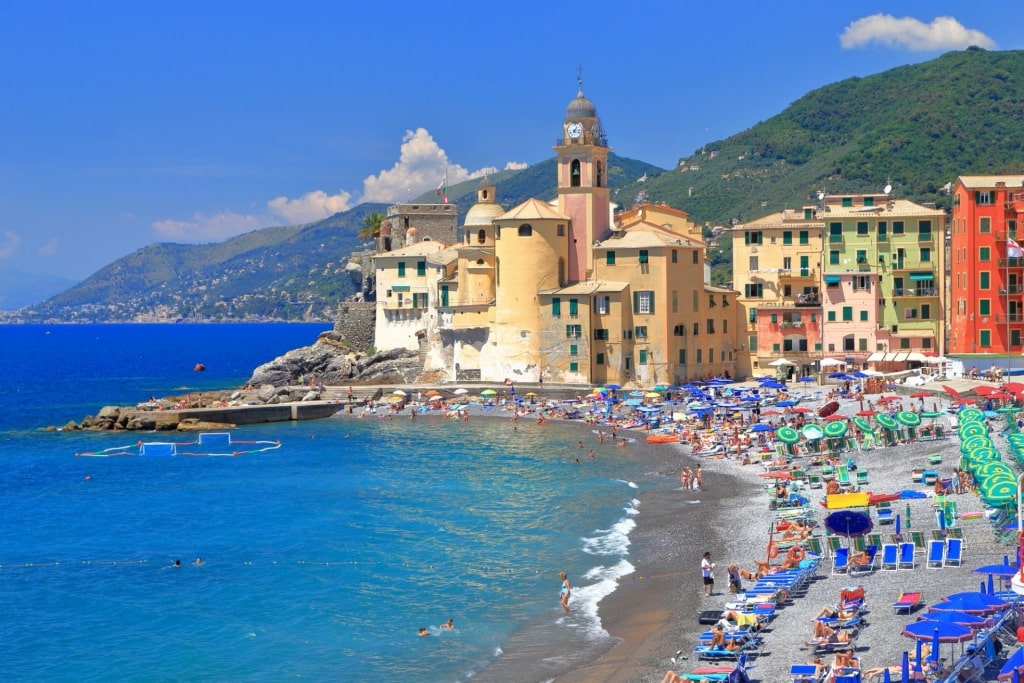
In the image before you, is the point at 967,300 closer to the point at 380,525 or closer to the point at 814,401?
the point at 814,401

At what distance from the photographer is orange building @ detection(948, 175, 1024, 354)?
65.4 meters

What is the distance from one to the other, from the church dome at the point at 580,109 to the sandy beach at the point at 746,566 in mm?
34415

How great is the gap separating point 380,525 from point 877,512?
16333 mm

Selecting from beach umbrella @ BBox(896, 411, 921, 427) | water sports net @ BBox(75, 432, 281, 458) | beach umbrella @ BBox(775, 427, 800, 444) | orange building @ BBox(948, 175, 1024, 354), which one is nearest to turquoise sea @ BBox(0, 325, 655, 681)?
water sports net @ BBox(75, 432, 281, 458)

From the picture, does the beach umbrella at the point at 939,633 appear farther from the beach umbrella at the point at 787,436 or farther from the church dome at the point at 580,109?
the church dome at the point at 580,109

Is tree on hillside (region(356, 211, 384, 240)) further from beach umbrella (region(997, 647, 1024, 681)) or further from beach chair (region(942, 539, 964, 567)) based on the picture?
beach umbrella (region(997, 647, 1024, 681))

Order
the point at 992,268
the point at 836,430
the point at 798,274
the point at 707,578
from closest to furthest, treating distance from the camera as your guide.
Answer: the point at 707,578 → the point at 836,430 → the point at 992,268 → the point at 798,274

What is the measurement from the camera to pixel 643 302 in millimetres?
73125

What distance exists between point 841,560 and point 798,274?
46549mm

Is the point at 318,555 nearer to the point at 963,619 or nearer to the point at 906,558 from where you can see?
the point at 906,558

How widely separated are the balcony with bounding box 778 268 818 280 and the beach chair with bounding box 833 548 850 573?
150 ft

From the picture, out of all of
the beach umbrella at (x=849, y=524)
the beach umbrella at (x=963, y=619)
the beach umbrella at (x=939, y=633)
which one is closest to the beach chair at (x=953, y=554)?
the beach umbrella at (x=849, y=524)

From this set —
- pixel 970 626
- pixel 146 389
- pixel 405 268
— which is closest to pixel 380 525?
pixel 970 626

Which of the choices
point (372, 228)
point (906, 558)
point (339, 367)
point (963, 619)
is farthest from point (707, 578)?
point (372, 228)
